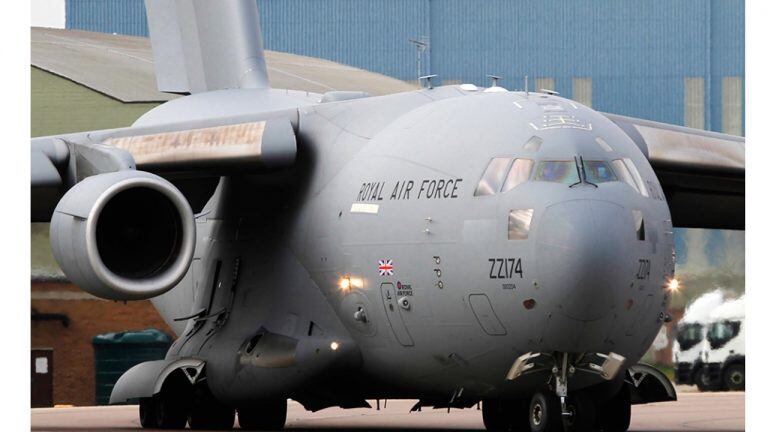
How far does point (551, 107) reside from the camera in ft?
45.0

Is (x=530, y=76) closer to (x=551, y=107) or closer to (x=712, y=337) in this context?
(x=712, y=337)

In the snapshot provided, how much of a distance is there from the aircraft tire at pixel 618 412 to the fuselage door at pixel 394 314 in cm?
248

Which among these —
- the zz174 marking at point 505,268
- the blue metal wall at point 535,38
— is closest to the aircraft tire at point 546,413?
the zz174 marking at point 505,268

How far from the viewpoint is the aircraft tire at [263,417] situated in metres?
16.7

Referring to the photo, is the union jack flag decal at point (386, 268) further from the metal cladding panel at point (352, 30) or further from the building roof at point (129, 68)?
the metal cladding panel at point (352, 30)

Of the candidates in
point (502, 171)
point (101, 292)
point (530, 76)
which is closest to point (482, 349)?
point (502, 171)

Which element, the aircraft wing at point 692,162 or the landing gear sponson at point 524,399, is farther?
the aircraft wing at point 692,162

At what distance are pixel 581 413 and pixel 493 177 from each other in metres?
2.16

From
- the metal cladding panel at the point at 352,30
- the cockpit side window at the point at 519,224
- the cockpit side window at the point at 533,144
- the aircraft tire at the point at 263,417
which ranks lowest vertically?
the aircraft tire at the point at 263,417

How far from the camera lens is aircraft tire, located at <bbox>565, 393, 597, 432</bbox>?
13086 millimetres

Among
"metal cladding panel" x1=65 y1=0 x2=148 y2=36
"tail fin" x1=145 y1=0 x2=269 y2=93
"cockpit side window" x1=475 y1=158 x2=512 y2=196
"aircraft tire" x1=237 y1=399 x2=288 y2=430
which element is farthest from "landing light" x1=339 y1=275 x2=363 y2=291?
"metal cladding panel" x1=65 y1=0 x2=148 y2=36

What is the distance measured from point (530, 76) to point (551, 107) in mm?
18056

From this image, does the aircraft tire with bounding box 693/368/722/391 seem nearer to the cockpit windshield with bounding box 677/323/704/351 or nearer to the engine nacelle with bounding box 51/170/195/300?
the cockpit windshield with bounding box 677/323/704/351

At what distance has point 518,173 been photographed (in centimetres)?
1288
